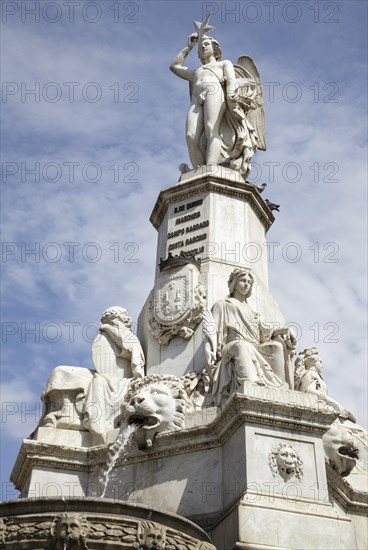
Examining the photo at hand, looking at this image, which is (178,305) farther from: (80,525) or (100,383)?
(80,525)

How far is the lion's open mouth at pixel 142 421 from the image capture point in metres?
13.0

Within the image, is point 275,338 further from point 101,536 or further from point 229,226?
point 101,536

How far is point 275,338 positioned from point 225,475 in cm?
301

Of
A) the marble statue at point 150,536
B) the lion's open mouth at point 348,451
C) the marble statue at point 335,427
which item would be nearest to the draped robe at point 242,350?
the marble statue at point 335,427

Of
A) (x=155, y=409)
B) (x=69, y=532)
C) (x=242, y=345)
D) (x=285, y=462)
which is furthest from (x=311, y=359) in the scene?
(x=69, y=532)

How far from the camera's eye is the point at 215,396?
13320mm

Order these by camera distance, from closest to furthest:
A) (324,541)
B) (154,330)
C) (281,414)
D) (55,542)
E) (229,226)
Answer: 1. (55,542)
2. (324,541)
3. (281,414)
4. (154,330)
5. (229,226)

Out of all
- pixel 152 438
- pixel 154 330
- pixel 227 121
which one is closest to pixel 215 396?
pixel 152 438

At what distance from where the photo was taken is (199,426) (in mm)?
12570

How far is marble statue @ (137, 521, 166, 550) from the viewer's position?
31.2ft

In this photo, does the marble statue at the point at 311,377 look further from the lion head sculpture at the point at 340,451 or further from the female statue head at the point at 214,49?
the female statue head at the point at 214,49

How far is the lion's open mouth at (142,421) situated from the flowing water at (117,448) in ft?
0.22

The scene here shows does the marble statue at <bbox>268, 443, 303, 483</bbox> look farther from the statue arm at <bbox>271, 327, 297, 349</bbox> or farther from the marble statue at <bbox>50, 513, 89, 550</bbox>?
the marble statue at <bbox>50, 513, 89, 550</bbox>

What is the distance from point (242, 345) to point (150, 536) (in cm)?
414
